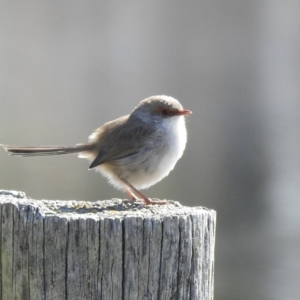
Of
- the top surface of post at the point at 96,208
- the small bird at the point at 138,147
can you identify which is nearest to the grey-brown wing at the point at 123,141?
the small bird at the point at 138,147

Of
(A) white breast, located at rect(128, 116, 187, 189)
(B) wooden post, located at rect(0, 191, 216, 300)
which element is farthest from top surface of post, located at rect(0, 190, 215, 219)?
(A) white breast, located at rect(128, 116, 187, 189)

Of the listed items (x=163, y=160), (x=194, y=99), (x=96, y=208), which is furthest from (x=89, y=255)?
(x=194, y=99)

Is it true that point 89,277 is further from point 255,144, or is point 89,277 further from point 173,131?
point 255,144

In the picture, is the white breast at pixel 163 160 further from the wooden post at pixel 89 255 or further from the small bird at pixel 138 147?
the wooden post at pixel 89 255

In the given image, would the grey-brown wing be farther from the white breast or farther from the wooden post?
the wooden post

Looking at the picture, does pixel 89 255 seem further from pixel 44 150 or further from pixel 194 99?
pixel 194 99
